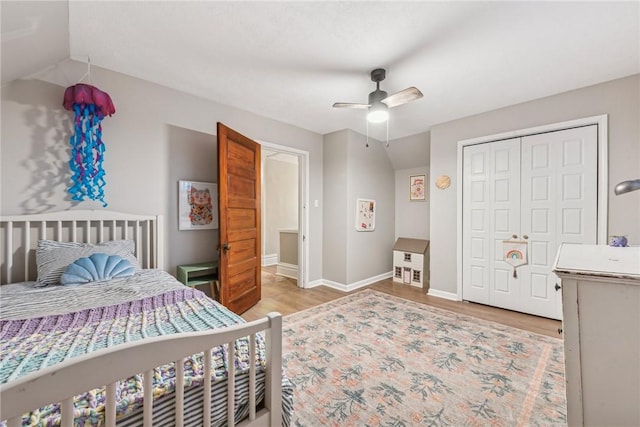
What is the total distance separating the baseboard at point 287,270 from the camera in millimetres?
4811

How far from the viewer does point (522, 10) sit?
170 cm

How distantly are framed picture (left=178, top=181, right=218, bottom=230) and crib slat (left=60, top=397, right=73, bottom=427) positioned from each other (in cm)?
236

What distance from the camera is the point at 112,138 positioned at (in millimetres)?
2422

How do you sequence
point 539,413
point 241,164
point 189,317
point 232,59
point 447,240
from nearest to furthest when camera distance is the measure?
1. point 189,317
2. point 539,413
3. point 232,59
4. point 241,164
5. point 447,240

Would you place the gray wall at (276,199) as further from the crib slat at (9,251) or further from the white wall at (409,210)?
the crib slat at (9,251)

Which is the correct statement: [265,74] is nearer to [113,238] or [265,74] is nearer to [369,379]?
[113,238]

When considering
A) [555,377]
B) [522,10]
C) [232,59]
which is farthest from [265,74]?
[555,377]

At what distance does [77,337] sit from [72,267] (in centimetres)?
114

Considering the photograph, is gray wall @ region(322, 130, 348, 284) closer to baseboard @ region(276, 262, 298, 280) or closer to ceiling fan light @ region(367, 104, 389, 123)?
baseboard @ region(276, 262, 298, 280)

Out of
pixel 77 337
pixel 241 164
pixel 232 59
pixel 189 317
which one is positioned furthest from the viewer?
pixel 241 164

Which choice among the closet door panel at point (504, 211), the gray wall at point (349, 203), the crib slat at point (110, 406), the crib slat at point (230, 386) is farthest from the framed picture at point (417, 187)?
the crib slat at point (110, 406)

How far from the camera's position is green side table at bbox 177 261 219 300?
105 inches

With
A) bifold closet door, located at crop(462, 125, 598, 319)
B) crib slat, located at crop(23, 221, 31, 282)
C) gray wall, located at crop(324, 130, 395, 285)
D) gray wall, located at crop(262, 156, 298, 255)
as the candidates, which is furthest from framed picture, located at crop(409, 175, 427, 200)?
crib slat, located at crop(23, 221, 31, 282)

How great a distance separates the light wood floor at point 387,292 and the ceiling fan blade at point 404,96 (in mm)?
2542
